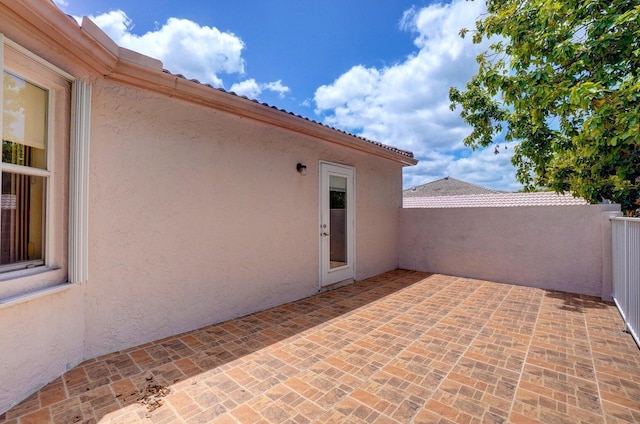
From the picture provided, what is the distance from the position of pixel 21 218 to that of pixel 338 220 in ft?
19.9

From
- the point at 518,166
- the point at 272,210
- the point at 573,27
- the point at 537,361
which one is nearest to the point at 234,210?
the point at 272,210

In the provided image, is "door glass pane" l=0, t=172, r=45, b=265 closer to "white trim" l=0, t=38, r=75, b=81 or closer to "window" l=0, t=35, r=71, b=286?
"window" l=0, t=35, r=71, b=286

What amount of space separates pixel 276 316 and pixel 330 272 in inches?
90.2

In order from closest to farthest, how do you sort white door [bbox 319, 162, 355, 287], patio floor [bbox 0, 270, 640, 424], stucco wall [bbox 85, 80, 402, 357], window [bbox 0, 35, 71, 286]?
patio floor [bbox 0, 270, 640, 424]
window [bbox 0, 35, 71, 286]
stucco wall [bbox 85, 80, 402, 357]
white door [bbox 319, 162, 355, 287]

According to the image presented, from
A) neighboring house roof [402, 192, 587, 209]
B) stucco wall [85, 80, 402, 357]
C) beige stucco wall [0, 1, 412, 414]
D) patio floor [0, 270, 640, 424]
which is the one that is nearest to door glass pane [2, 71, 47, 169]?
beige stucco wall [0, 1, 412, 414]

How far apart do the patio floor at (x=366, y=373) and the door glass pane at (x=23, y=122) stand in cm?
261

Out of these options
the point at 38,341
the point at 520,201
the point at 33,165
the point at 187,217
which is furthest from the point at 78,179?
the point at 520,201

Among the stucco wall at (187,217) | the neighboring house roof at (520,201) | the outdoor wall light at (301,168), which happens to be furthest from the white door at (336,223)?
the neighboring house roof at (520,201)

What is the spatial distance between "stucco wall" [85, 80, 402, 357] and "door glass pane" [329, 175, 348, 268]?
0.68 meters

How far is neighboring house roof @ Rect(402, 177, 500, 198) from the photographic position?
29358 mm

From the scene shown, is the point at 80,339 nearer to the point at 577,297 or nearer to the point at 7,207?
the point at 7,207

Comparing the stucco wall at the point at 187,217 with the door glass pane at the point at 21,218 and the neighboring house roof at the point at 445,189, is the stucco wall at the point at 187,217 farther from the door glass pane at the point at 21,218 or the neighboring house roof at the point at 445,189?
the neighboring house roof at the point at 445,189

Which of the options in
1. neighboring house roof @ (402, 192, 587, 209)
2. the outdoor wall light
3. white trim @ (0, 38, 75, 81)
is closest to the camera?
white trim @ (0, 38, 75, 81)

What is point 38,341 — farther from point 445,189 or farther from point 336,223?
point 445,189
